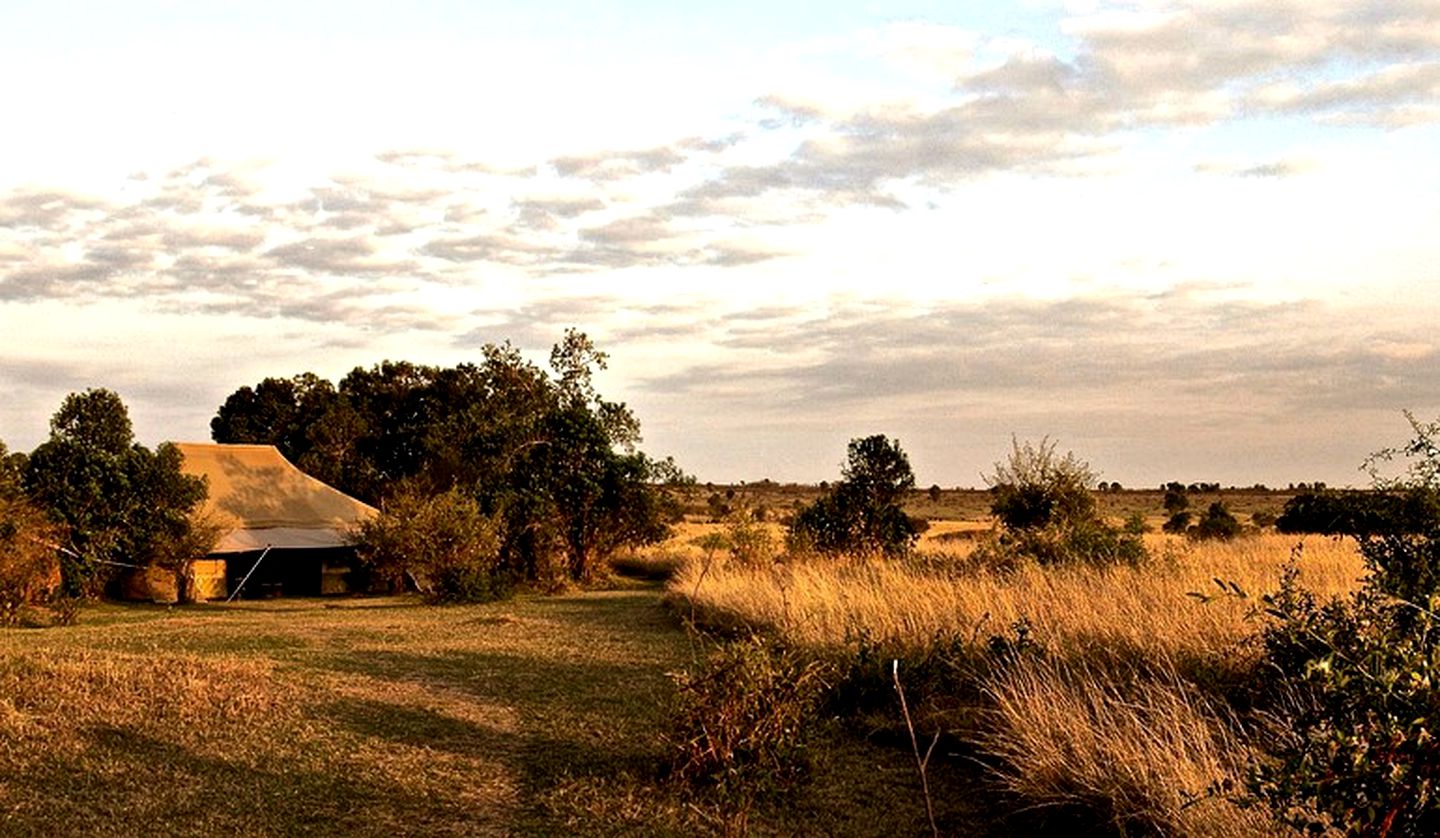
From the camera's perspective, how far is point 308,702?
10.0 metres

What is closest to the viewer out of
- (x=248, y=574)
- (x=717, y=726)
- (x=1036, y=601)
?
(x=717, y=726)

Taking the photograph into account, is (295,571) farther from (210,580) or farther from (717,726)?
(717,726)

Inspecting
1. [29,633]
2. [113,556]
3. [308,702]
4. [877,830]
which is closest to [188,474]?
[113,556]

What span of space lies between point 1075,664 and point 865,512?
14.6 metres

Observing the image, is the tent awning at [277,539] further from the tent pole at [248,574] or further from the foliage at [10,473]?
the foliage at [10,473]

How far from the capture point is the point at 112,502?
24.0 meters

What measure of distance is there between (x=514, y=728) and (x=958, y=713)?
3392mm

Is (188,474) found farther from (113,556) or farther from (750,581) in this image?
(750,581)

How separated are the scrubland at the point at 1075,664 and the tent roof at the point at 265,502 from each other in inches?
539

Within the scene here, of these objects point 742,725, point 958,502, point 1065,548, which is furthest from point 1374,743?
point 958,502

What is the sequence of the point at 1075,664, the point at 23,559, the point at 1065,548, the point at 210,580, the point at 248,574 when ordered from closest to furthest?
the point at 1075,664, the point at 1065,548, the point at 23,559, the point at 248,574, the point at 210,580

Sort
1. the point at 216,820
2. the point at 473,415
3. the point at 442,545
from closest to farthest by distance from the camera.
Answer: the point at 216,820, the point at 442,545, the point at 473,415

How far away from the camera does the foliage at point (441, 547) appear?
922 inches

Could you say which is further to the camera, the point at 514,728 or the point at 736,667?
the point at 514,728
